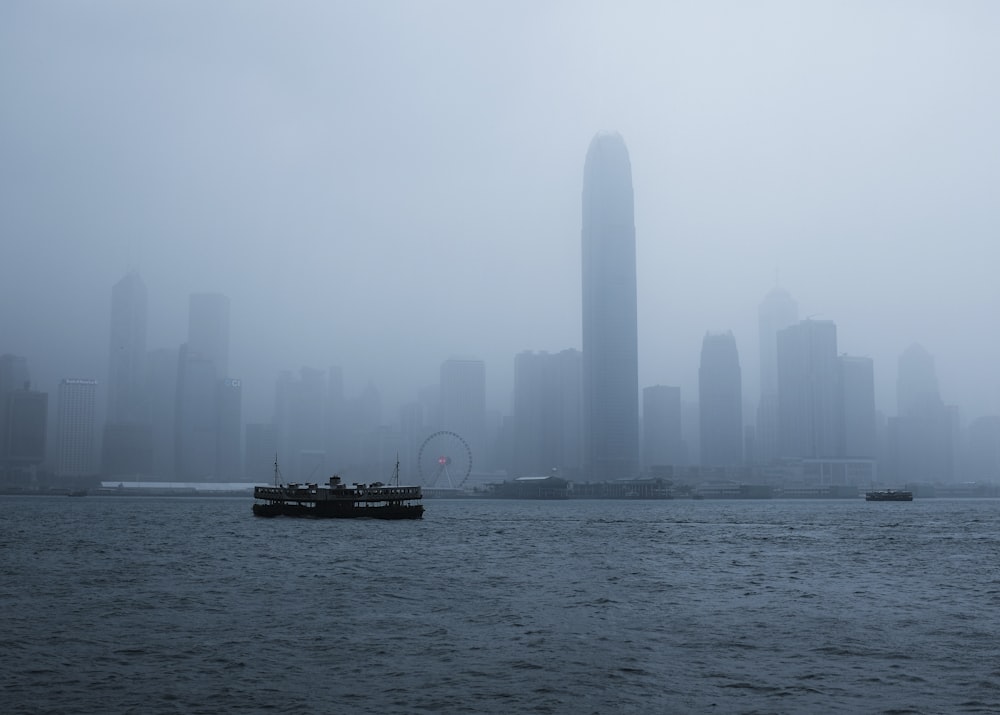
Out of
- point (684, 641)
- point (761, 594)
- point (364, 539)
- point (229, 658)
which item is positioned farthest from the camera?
point (364, 539)

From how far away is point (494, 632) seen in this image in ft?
176

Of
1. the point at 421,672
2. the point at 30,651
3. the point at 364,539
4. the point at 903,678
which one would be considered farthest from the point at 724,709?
the point at 364,539

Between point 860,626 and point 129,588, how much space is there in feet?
172

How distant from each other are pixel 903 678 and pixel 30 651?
41.6 metres

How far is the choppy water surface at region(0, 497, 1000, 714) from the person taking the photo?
38.8m

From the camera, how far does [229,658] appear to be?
45.8 m

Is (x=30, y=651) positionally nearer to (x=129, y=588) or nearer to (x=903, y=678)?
(x=129, y=588)

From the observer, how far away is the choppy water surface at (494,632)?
38.8m

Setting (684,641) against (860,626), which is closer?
(684,641)

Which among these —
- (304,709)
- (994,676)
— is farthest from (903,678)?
(304,709)

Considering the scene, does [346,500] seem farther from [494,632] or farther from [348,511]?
[494,632]

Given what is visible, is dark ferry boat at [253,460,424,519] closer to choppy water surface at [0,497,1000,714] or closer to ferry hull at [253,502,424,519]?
ferry hull at [253,502,424,519]

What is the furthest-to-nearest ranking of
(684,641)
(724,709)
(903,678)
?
(684,641) < (903,678) < (724,709)

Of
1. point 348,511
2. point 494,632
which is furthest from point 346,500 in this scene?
point 494,632
